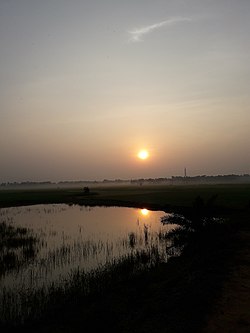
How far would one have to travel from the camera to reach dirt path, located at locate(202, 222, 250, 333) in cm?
756

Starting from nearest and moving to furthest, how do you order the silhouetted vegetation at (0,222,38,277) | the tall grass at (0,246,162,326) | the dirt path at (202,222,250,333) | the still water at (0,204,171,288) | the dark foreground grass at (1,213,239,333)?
the dirt path at (202,222,250,333), the dark foreground grass at (1,213,239,333), the tall grass at (0,246,162,326), the still water at (0,204,171,288), the silhouetted vegetation at (0,222,38,277)

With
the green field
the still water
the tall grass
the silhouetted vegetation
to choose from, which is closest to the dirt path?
the tall grass

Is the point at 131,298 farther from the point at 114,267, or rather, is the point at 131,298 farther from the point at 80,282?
the point at 114,267

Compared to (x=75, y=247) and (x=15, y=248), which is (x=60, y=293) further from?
(x=15, y=248)

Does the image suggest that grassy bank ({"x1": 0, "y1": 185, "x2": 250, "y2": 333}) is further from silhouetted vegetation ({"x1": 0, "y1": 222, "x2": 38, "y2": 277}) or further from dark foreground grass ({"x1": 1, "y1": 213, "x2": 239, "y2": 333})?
silhouetted vegetation ({"x1": 0, "y1": 222, "x2": 38, "y2": 277})

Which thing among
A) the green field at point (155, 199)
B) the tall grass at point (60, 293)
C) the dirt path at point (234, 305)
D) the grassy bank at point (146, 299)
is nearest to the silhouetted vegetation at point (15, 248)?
the tall grass at point (60, 293)

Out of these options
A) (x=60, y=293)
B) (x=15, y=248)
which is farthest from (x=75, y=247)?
(x=60, y=293)

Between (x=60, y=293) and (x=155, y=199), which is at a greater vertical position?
(x=155, y=199)

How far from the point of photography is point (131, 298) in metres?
10.8

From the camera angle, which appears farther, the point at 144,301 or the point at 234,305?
the point at 144,301

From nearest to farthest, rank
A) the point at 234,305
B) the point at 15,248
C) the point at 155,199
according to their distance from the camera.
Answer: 1. the point at 234,305
2. the point at 15,248
3. the point at 155,199

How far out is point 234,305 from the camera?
878cm

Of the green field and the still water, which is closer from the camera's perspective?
the still water

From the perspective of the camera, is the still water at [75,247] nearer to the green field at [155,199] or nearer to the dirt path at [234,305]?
the dirt path at [234,305]
